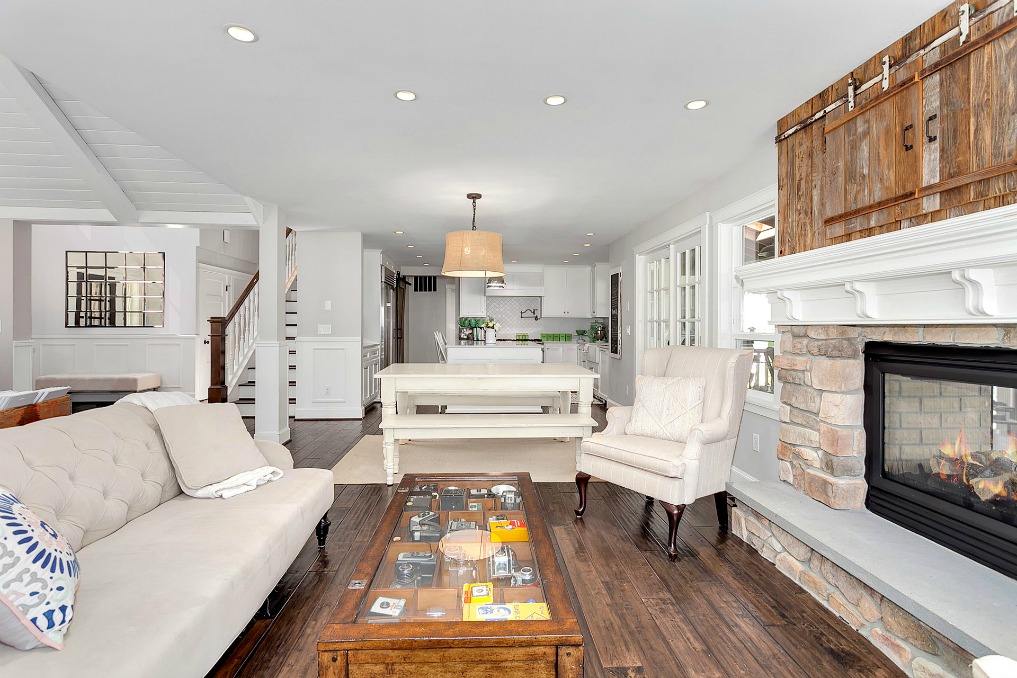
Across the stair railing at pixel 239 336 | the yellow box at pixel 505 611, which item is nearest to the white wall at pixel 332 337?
the stair railing at pixel 239 336

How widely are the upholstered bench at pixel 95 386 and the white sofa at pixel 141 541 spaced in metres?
5.55

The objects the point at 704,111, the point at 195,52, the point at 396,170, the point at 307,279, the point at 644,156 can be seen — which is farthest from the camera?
the point at 307,279

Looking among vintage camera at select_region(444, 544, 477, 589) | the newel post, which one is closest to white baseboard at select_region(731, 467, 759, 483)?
vintage camera at select_region(444, 544, 477, 589)

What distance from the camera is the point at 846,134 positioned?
2.55 metres

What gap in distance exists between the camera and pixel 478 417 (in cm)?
416

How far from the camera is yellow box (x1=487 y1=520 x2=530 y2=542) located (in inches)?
78.4

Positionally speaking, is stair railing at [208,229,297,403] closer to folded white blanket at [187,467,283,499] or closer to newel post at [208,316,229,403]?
newel post at [208,316,229,403]

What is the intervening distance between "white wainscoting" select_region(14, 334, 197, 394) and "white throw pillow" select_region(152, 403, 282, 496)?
19.8ft

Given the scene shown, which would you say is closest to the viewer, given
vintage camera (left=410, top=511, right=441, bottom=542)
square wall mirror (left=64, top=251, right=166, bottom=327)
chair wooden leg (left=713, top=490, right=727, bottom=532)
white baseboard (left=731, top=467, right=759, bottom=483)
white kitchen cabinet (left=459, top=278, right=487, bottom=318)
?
vintage camera (left=410, top=511, right=441, bottom=542)

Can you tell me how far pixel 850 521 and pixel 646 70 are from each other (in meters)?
2.20

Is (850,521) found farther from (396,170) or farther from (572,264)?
(572,264)

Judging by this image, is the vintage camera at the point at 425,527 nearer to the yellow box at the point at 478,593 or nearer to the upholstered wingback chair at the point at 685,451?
the yellow box at the point at 478,593

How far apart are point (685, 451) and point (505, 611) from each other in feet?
5.61

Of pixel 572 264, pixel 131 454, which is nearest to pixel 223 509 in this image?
pixel 131 454
